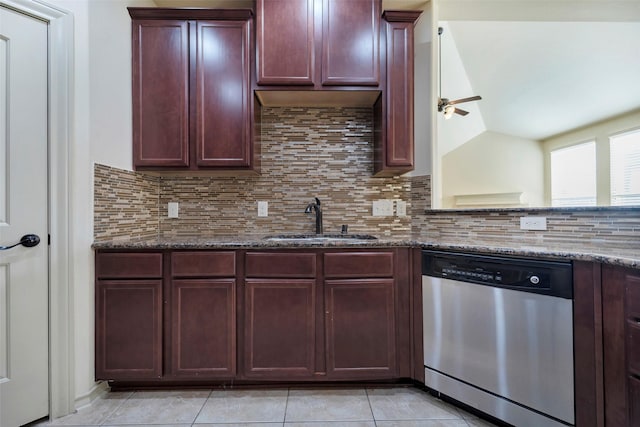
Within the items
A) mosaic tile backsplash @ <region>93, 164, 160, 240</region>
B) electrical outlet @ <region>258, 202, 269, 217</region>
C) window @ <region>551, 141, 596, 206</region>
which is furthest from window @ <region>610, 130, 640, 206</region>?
mosaic tile backsplash @ <region>93, 164, 160, 240</region>

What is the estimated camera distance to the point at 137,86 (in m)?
1.78

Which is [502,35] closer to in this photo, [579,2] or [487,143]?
[579,2]

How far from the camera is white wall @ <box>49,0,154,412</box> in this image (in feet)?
4.77

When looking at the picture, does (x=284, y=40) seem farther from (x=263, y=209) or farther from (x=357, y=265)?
(x=357, y=265)

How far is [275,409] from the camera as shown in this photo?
4.84 feet

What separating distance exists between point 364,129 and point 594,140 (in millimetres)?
3674

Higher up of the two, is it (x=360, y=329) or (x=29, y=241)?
(x=29, y=241)

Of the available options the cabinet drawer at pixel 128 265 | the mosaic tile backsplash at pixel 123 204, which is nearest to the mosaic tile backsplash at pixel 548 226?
the cabinet drawer at pixel 128 265

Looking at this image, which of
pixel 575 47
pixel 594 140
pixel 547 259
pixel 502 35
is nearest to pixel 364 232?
pixel 547 259

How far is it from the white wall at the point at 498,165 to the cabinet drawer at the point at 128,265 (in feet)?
12.5

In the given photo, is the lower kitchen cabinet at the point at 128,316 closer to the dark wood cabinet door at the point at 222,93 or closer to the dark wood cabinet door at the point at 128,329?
the dark wood cabinet door at the point at 128,329

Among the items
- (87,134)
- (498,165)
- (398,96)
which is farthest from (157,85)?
(498,165)

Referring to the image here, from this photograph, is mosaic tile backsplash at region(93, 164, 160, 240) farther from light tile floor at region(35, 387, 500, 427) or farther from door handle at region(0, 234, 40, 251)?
light tile floor at region(35, 387, 500, 427)

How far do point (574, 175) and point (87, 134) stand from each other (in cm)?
538
